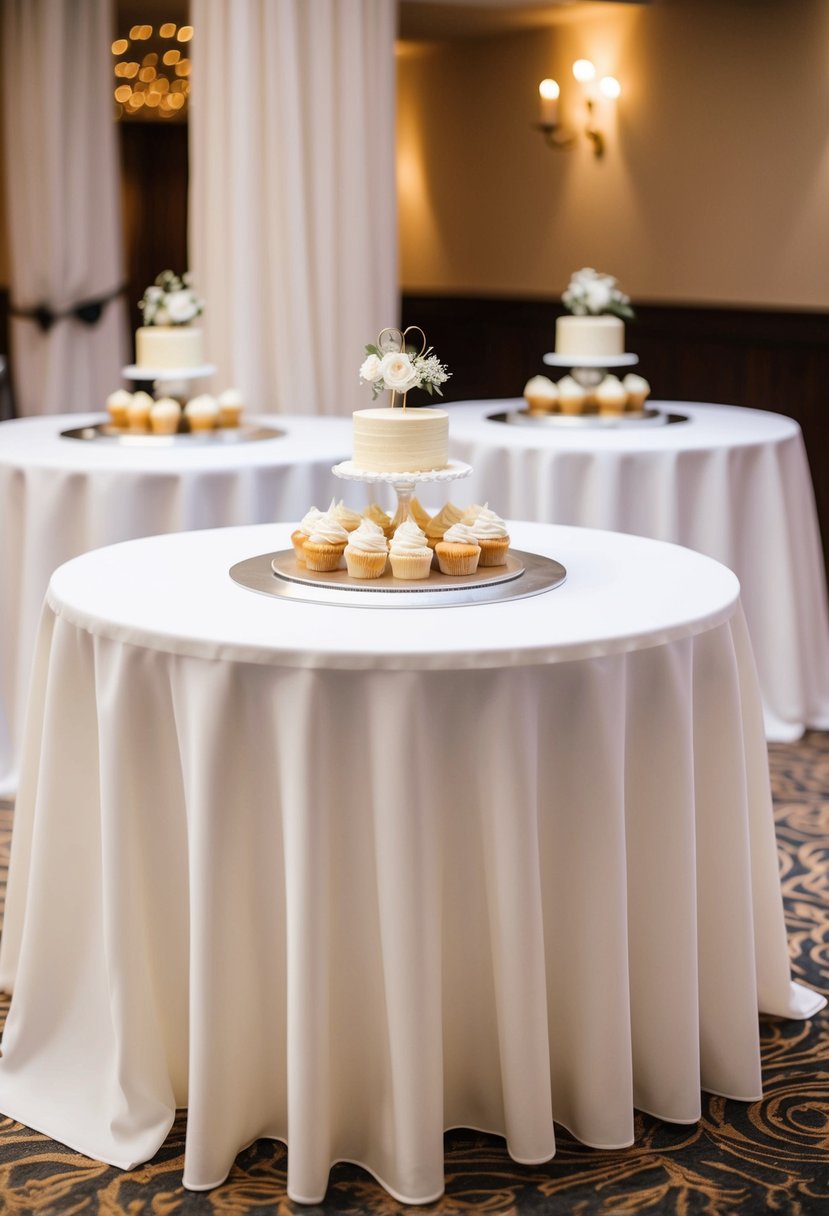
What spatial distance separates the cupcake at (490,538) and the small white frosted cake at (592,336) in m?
2.26

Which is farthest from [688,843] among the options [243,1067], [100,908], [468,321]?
[468,321]

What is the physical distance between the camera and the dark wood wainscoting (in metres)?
6.31

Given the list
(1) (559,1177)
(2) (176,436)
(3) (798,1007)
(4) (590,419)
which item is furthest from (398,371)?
(4) (590,419)

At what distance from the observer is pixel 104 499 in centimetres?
368

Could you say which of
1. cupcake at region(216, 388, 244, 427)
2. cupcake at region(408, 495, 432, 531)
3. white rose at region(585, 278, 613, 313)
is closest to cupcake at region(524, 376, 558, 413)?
white rose at region(585, 278, 613, 313)

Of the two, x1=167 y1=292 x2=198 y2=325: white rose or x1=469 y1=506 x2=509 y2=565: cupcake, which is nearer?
x1=469 y1=506 x2=509 y2=565: cupcake

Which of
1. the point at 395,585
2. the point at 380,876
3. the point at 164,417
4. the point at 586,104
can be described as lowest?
the point at 380,876

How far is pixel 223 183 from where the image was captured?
5.12 metres

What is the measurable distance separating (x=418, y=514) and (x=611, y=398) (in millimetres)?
2070

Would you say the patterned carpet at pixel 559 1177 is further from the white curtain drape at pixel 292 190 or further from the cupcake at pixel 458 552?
the white curtain drape at pixel 292 190

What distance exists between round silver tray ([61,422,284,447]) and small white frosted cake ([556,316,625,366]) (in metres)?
1.04

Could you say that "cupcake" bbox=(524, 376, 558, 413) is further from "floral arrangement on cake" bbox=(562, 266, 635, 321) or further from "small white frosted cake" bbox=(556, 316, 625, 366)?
"floral arrangement on cake" bbox=(562, 266, 635, 321)

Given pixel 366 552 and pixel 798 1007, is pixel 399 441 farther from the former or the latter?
pixel 798 1007

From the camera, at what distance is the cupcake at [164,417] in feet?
13.6
